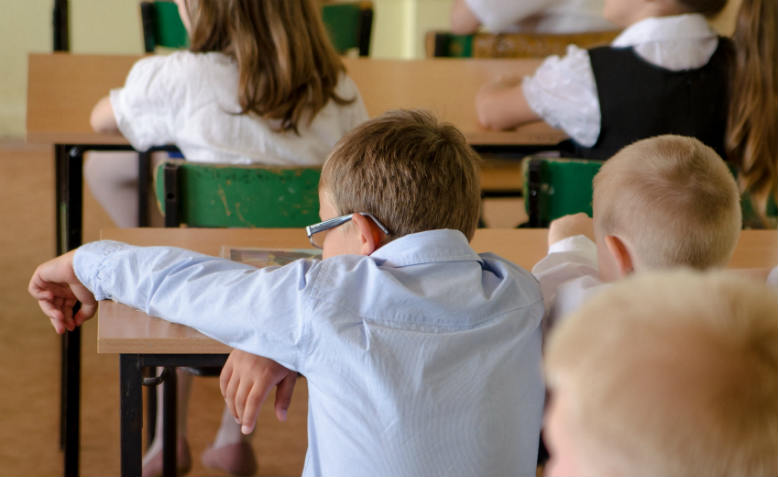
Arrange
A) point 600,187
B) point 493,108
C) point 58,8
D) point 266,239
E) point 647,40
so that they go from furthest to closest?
point 58,8 → point 493,108 → point 647,40 → point 266,239 → point 600,187

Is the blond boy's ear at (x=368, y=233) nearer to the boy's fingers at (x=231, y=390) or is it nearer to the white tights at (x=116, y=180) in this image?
the boy's fingers at (x=231, y=390)

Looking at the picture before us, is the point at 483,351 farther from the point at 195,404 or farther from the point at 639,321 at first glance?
the point at 195,404

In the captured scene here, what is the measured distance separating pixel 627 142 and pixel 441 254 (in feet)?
4.60

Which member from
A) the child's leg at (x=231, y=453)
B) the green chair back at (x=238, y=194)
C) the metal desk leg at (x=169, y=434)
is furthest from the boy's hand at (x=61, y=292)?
the child's leg at (x=231, y=453)

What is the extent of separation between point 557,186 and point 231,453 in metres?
1.01

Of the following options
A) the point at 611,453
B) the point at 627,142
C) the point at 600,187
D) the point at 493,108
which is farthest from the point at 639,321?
the point at 493,108

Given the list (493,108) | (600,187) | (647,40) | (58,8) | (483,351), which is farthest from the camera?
(58,8)

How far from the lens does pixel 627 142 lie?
2.41 meters

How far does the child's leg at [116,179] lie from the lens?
2973 millimetres

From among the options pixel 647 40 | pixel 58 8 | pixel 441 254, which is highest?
pixel 58 8

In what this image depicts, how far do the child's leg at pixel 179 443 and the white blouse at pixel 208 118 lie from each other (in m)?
0.53

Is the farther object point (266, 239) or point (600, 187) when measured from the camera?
point (266, 239)

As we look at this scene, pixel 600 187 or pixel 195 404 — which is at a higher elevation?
pixel 600 187

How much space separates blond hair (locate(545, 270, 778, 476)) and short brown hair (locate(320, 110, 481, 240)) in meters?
→ 0.63
